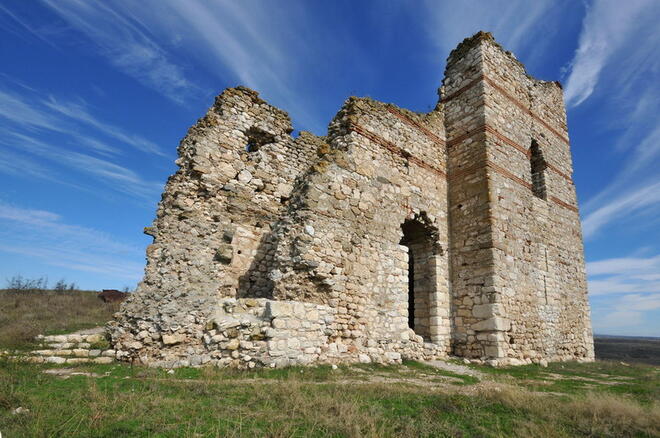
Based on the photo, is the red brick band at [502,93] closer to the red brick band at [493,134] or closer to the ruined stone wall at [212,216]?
the red brick band at [493,134]

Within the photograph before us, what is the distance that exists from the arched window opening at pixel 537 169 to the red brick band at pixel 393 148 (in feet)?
13.3

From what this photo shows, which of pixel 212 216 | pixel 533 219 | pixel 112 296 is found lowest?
Answer: pixel 112 296

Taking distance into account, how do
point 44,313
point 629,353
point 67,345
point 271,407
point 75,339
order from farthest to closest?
point 629,353, point 44,313, point 75,339, point 67,345, point 271,407

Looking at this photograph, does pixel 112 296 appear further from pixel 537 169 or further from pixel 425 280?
pixel 537 169

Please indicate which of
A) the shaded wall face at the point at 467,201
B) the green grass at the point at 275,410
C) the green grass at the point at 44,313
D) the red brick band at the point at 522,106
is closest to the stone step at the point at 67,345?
the green grass at the point at 44,313

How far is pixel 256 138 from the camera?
33.1 ft

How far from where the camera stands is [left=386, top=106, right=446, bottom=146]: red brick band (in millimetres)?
10523

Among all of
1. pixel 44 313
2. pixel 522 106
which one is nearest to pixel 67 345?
pixel 44 313

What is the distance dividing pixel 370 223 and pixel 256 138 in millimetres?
3853

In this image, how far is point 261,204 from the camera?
31.4ft

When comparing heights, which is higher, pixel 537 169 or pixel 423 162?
pixel 537 169

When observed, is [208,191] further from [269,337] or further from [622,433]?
[622,433]

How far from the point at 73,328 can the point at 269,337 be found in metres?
6.89

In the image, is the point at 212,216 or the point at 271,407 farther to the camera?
the point at 212,216
